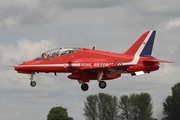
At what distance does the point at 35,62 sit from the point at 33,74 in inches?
42.0

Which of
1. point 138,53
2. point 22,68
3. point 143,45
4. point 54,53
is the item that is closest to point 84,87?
point 54,53

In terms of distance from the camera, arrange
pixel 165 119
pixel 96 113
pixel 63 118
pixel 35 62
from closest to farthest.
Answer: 1. pixel 35 62
2. pixel 165 119
3. pixel 96 113
4. pixel 63 118

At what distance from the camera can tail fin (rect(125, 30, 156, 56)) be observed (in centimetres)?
9044

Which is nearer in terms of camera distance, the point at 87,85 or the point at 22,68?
the point at 22,68

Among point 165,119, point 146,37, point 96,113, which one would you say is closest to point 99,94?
point 96,113

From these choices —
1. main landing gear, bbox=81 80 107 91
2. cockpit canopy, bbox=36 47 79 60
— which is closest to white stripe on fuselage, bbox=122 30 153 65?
main landing gear, bbox=81 80 107 91

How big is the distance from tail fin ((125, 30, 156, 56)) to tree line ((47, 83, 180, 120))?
13763 millimetres

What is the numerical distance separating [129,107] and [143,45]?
69.1 ft

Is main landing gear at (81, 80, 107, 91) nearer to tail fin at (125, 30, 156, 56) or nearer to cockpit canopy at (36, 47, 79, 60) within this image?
cockpit canopy at (36, 47, 79, 60)

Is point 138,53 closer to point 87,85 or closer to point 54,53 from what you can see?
point 87,85

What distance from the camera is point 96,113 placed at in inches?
4525

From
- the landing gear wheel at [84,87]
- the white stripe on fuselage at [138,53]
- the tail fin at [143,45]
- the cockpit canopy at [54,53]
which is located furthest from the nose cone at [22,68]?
the tail fin at [143,45]

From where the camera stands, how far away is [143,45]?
299 ft

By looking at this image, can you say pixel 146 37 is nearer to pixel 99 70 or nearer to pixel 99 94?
pixel 99 70
